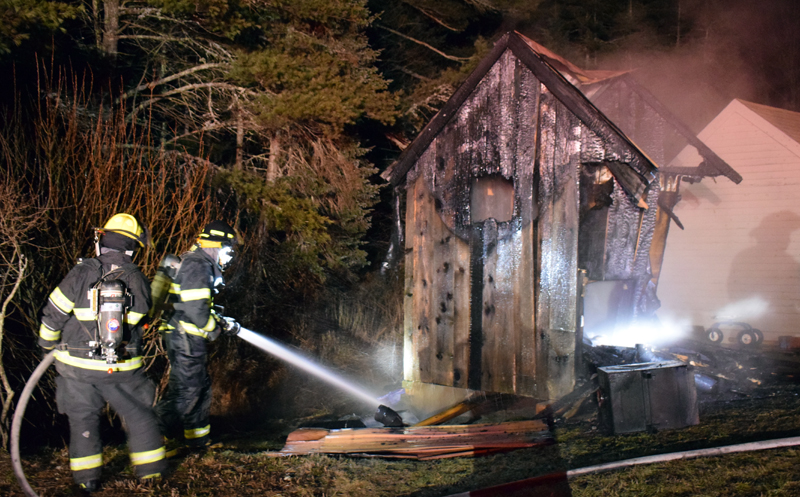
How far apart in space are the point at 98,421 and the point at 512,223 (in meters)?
4.99

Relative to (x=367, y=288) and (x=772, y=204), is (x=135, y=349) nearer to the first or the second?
(x=367, y=288)

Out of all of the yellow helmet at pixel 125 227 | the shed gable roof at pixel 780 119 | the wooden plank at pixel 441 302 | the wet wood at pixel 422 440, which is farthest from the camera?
the shed gable roof at pixel 780 119

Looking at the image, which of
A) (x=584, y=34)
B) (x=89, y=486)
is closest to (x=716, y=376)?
(x=89, y=486)

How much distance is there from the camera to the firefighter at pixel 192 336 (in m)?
5.68

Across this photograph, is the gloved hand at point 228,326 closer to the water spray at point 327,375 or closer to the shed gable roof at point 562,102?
the water spray at point 327,375

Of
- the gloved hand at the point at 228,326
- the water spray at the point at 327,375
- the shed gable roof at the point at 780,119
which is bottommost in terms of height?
the water spray at the point at 327,375

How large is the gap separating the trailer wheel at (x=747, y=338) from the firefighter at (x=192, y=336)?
12916mm

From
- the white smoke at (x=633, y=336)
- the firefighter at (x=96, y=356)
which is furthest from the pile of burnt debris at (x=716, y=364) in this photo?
the firefighter at (x=96, y=356)

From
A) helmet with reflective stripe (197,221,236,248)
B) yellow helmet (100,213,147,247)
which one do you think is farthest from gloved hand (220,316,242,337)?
yellow helmet (100,213,147,247)

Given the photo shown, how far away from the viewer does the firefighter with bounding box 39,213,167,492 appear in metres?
4.52

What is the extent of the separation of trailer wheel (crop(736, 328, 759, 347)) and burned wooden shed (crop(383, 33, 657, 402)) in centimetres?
869

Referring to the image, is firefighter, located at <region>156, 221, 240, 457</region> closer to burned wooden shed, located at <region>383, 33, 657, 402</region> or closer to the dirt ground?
the dirt ground

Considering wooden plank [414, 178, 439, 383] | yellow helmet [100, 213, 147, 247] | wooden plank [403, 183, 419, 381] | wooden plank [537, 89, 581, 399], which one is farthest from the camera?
wooden plank [403, 183, 419, 381]

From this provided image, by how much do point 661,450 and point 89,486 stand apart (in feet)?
16.7
